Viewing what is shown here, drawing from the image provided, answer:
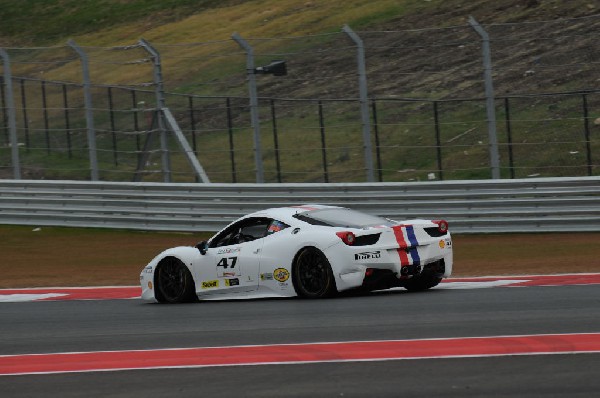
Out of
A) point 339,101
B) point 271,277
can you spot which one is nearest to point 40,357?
point 271,277

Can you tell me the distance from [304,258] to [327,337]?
321 cm

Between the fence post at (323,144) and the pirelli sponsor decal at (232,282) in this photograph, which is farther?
the fence post at (323,144)

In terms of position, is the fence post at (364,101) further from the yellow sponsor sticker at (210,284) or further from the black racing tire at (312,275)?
the black racing tire at (312,275)

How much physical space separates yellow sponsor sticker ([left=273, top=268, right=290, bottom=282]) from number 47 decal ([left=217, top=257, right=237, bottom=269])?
594 millimetres

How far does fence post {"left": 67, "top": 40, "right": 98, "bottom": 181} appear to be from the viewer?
2508cm

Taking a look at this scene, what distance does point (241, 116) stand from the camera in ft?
80.3

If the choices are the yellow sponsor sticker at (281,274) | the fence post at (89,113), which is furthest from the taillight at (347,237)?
the fence post at (89,113)

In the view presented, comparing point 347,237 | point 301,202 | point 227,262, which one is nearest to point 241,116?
point 301,202

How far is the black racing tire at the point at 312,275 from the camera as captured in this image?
13.6 metres

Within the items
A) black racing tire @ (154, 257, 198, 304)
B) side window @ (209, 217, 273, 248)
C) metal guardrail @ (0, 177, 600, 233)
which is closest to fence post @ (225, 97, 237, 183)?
metal guardrail @ (0, 177, 600, 233)

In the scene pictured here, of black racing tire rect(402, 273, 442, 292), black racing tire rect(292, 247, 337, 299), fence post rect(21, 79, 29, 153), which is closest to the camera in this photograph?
black racing tire rect(292, 247, 337, 299)

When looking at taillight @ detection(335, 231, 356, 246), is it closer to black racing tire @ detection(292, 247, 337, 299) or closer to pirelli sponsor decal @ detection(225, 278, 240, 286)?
black racing tire @ detection(292, 247, 337, 299)

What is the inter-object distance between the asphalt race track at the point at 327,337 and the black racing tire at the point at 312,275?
0.49ft

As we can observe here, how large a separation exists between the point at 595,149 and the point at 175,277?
58.4ft
